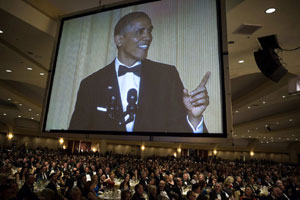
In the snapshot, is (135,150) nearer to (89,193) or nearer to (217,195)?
(217,195)

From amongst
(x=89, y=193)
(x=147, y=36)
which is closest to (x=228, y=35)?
(x=147, y=36)

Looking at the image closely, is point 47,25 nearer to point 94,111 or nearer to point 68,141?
point 94,111

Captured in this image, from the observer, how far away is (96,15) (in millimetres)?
5152

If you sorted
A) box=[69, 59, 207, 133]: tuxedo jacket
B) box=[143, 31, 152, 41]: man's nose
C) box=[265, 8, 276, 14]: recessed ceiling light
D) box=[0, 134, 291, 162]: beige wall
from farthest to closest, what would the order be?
box=[0, 134, 291, 162]: beige wall → box=[265, 8, 276, 14]: recessed ceiling light → box=[143, 31, 152, 41]: man's nose → box=[69, 59, 207, 133]: tuxedo jacket

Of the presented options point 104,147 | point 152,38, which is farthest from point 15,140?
point 152,38

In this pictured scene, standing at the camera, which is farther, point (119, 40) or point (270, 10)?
point (270, 10)

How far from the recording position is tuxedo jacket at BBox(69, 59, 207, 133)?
147 inches

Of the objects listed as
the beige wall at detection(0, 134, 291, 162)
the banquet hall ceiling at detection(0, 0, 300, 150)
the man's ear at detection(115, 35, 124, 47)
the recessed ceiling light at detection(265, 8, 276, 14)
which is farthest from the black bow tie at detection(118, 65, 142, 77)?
the beige wall at detection(0, 134, 291, 162)

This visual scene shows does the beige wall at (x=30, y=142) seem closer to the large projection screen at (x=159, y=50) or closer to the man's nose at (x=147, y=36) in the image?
the large projection screen at (x=159, y=50)

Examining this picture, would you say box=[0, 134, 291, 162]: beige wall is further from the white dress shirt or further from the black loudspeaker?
the white dress shirt

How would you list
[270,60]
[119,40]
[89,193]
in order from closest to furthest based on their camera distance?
[119,40], [89,193], [270,60]

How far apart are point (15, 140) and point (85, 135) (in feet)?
112

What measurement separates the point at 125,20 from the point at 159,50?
112 cm

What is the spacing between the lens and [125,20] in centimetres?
474
